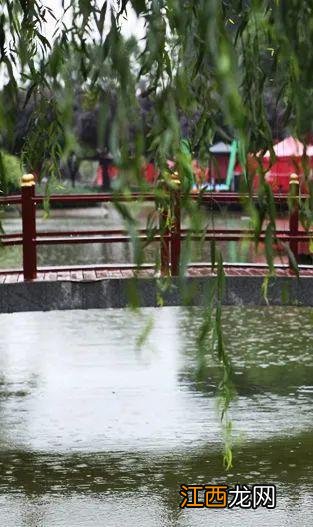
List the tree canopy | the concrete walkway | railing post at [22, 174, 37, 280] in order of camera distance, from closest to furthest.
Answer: the tree canopy < the concrete walkway < railing post at [22, 174, 37, 280]

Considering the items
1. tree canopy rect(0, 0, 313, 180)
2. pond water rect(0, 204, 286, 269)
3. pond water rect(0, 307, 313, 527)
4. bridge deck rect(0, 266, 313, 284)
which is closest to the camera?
tree canopy rect(0, 0, 313, 180)

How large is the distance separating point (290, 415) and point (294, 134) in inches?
275

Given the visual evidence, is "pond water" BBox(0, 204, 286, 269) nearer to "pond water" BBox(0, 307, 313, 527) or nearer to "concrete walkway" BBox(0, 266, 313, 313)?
"pond water" BBox(0, 307, 313, 527)

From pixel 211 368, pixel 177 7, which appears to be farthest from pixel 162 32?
pixel 211 368

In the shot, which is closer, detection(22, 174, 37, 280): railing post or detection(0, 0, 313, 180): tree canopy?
detection(0, 0, 313, 180): tree canopy

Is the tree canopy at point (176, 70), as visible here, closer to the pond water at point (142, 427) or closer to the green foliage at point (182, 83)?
the green foliage at point (182, 83)

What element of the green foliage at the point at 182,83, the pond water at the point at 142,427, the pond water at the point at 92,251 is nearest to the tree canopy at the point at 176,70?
the green foliage at the point at 182,83

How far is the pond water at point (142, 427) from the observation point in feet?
27.5

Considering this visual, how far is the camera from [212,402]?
11602 mm

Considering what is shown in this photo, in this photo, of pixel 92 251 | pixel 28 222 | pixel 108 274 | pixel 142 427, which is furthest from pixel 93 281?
pixel 92 251

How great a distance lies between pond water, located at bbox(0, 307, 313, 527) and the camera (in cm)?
837

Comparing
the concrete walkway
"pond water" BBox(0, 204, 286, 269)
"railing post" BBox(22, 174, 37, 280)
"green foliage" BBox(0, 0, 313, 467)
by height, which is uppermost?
"green foliage" BBox(0, 0, 313, 467)

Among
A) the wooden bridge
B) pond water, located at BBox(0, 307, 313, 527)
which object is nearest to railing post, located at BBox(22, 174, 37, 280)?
the wooden bridge

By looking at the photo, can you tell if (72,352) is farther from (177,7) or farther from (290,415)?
(177,7)
